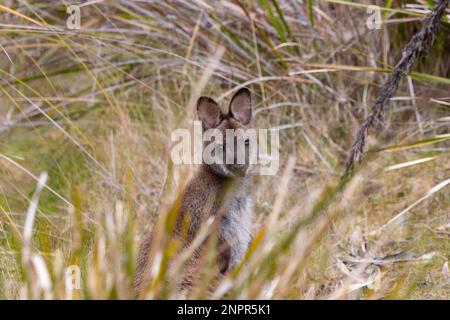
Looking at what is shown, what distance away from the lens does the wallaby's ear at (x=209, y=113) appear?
383cm

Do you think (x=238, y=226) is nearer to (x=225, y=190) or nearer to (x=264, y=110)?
(x=225, y=190)

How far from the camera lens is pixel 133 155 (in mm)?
5145

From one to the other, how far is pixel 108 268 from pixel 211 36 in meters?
3.44

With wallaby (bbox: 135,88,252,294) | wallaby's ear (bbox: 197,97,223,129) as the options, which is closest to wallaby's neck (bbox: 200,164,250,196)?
wallaby (bbox: 135,88,252,294)

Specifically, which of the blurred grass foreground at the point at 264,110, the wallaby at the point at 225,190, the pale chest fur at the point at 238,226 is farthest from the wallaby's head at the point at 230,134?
the blurred grass foreground at the point at 264,110

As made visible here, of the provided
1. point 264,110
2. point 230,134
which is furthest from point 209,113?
point 264,110

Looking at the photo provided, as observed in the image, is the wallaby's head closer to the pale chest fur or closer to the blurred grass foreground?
the pale chest fur

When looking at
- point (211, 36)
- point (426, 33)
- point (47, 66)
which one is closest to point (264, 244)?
point (426, 33)

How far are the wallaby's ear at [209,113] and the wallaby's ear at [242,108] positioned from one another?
0.08m

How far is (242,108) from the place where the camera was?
397cm

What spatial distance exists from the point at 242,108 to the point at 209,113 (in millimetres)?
173

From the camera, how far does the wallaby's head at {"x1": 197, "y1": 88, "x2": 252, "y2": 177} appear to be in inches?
152

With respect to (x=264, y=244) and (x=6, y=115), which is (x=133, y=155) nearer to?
(x=6, y=115)

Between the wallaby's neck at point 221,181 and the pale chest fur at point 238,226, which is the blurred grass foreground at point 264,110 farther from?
the wallaby's neck at point 221,181
